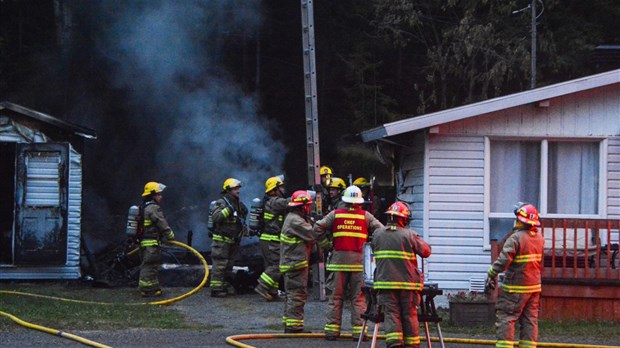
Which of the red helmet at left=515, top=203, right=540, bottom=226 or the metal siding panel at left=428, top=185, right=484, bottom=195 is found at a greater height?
the metal siding panel at left=428, top=185, right=484, bottom=195

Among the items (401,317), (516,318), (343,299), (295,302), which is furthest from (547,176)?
(401,317)

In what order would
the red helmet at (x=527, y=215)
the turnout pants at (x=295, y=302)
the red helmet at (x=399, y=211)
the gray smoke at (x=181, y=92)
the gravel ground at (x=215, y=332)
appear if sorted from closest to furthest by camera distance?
1. the red helmet at (x=399, y=211)
2. the red helmet at (x=527, y=215)
3. the gravel ground at (x=215, y=332)
4. the turnout pants at (x=295, y=302)
5. the gray smoke at (x=181, y=92)

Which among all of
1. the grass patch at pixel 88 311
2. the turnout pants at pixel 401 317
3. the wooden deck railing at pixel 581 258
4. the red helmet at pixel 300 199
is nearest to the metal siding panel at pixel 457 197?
the wooden deck railing at pixel 581 258

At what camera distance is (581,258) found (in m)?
14.3

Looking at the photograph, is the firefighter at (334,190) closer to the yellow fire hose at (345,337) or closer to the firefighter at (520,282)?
the yellow fire hose at (345,337)

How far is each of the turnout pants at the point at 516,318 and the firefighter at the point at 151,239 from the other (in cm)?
762

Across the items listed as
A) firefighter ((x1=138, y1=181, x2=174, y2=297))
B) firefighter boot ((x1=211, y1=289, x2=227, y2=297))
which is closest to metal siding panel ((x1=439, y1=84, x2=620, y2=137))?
firefighter boot ((x1=211, y1=289, x2=227, y2=297))

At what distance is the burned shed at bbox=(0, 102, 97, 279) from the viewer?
1830cm

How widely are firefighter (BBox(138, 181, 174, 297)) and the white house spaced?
3.97m

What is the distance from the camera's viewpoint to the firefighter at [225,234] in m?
17.0

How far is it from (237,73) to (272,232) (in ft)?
43.8

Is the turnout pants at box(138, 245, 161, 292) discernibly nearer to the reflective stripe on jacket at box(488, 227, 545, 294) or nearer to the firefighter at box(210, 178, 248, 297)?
the firefighter at box(210, 178, 248, 297)

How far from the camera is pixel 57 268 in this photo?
730 inches

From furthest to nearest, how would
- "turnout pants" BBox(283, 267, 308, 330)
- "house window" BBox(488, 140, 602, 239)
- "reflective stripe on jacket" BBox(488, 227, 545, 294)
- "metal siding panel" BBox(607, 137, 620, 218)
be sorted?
1. "house window" BBox(488, 140, 602, 239)
2. "metal siding panel" BBox(607, 137, 620, 218)
3. "turnout pants" BBox(283, 267, 308, 330)
4. "reflective stripe on jacket" BBox(488, 227, 545, 294)
